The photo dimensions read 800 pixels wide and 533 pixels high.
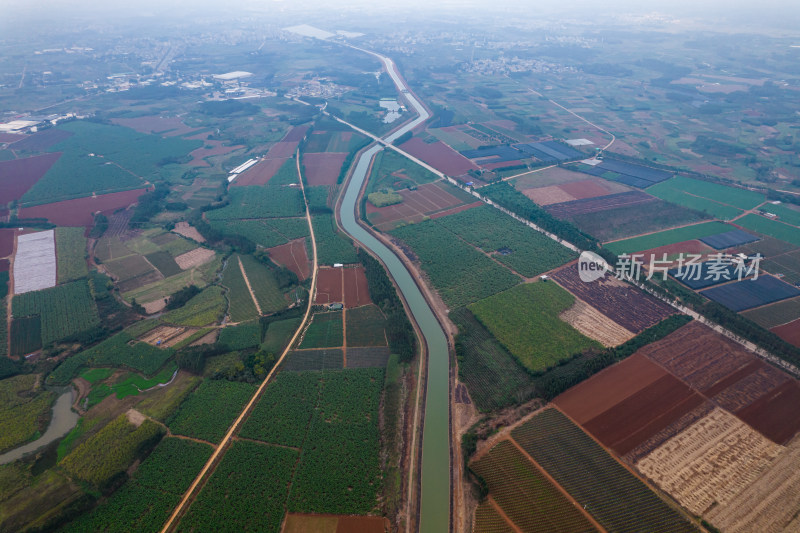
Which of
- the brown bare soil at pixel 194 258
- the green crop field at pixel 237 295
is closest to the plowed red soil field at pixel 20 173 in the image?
the brown bare soil at pixel 194 258

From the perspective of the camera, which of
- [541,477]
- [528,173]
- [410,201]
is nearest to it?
[541,477]

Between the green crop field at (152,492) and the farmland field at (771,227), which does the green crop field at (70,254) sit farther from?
the farmland field at (771,227)

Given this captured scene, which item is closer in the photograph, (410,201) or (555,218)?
(555,218)

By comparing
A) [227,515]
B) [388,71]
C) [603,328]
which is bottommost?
[227,515]

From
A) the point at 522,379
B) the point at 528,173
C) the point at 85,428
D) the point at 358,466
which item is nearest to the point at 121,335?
the point at 85,428

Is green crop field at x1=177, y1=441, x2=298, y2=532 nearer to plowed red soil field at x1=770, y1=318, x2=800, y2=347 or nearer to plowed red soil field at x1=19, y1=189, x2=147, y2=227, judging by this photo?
plowed red soil field at x1=770, y1=318, x2=800, y2=347

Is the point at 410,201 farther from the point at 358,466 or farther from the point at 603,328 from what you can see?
the point at 358,466

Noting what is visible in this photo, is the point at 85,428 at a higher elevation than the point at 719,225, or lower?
lower
